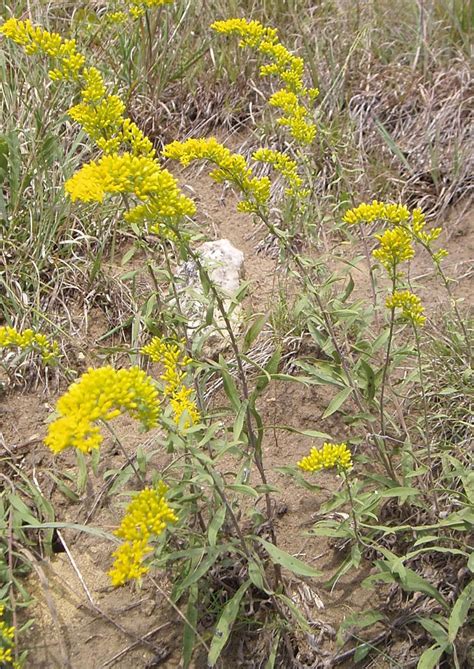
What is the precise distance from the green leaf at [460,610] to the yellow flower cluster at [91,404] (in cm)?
98

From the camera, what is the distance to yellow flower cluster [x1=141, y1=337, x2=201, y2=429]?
6.33ft

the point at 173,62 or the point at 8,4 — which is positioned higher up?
the point at 8,4

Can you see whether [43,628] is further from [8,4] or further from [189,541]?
[8,4]

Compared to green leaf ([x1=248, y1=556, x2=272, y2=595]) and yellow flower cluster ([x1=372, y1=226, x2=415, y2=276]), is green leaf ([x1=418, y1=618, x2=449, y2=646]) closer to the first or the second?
green leaf ([x1=248, y1=556, x2=272, y2=595])

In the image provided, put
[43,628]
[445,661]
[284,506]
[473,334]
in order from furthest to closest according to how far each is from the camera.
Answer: [473,334]
[284,506]
[43,628]
[445,661]

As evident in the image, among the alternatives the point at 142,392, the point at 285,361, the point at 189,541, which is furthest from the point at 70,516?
the point at 142,392

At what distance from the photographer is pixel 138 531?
1.65m

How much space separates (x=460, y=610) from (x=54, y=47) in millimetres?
1933

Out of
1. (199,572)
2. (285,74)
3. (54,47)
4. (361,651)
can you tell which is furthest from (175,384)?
(285,74)

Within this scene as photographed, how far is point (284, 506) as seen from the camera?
2.57 m

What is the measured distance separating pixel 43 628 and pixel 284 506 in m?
0.89

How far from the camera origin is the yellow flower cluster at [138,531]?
5.13 ft

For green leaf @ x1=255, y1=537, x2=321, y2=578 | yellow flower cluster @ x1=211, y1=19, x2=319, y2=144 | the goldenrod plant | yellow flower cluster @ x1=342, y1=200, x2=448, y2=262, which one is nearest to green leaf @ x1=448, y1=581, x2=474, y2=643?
the goldenrod plant

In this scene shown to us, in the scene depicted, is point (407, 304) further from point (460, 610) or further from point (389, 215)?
point (460, 610)
